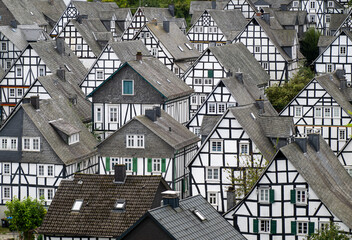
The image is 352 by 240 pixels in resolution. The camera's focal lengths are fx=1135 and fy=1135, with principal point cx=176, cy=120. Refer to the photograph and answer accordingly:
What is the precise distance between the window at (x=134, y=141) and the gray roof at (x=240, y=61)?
26.3m

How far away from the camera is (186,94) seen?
92562 mm

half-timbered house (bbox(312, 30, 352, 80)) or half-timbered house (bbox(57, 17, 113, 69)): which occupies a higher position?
half-timbered house (bbox(57, 17, 113, 69))

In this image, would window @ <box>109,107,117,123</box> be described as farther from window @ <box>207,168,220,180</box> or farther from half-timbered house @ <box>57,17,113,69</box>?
half-timbered house @ <box>57,17,113,69</box>

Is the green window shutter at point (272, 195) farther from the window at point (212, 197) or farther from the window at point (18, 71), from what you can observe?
the window at point (18, 71)

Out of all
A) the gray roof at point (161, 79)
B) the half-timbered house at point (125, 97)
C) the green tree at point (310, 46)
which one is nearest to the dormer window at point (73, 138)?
the half-timbered house at point (125, 97)

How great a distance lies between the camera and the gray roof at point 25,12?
140m

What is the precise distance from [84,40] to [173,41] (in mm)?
10096

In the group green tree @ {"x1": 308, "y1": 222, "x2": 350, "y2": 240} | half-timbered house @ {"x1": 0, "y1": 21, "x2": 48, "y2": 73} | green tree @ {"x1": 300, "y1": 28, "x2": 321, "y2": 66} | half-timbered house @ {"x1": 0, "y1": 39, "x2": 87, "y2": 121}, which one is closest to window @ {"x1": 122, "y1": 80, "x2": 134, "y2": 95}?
half-timbered house @ {"x1": 0, "y1": 39, "x2": 87, "y2": 121}

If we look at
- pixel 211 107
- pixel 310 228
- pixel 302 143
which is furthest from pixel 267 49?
pixel 310 228

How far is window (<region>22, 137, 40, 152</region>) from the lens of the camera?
7669 cm

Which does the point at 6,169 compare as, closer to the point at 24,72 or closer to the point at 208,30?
the point at 24,72

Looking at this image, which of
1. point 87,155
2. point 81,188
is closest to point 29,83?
point 87,155

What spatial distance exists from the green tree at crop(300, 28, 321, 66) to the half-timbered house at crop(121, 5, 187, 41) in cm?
1649

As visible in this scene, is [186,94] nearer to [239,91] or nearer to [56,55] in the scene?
[239,91]
